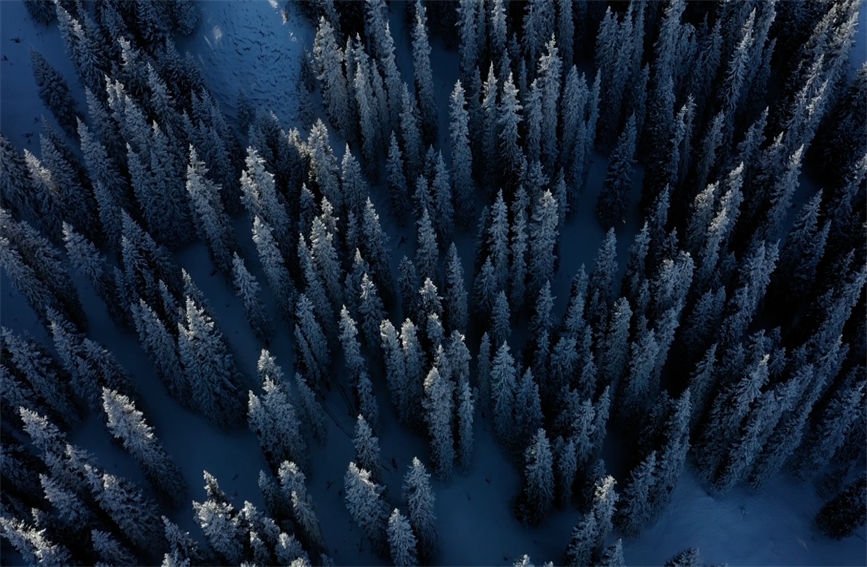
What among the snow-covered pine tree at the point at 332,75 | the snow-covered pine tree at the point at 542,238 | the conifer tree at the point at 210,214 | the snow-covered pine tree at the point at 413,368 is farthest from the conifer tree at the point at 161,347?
the snow-covered pine tree at the point at 542,238

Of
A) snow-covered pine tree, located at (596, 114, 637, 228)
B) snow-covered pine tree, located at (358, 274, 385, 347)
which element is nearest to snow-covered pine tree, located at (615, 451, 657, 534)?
snow-covered pine tree, located at (358, 274, 385, 347)

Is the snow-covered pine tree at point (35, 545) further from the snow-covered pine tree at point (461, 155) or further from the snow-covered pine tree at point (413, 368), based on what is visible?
the snow-covered pine tree at point (461, 155)

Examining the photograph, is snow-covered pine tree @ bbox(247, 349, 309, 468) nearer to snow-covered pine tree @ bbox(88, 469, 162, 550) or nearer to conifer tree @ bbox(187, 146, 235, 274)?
snow-covered pine tree @ bbox(88, 469, 162, 550)

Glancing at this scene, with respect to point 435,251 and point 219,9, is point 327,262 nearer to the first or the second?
point 435,251

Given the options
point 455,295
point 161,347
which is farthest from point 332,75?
point 161,347

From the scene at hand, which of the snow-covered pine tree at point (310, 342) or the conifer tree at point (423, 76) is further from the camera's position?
the conifer tree at point (423, 76)

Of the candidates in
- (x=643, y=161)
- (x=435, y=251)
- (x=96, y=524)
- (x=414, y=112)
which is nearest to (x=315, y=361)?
(x=435, y=251)

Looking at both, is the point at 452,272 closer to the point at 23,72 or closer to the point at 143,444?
the point at 143,444
